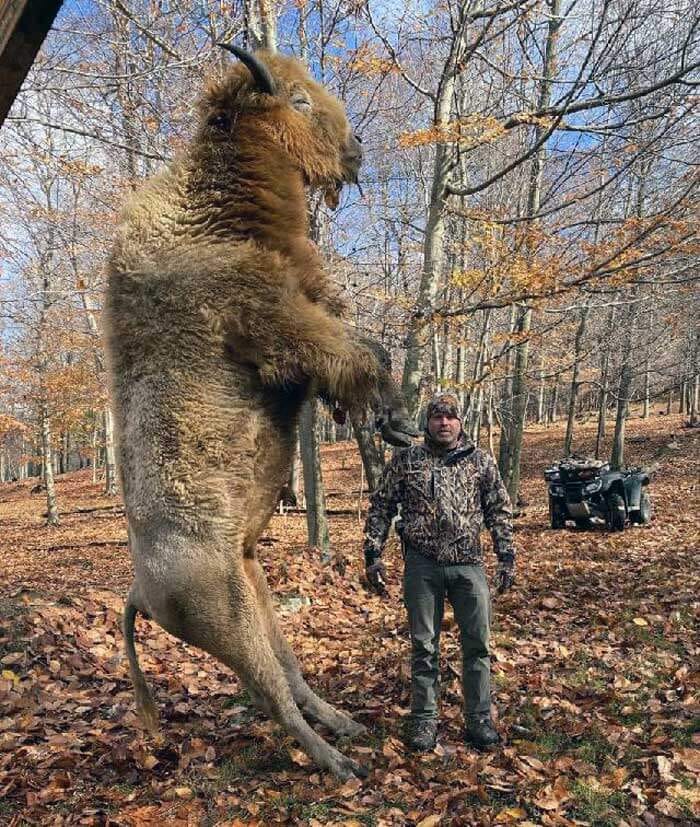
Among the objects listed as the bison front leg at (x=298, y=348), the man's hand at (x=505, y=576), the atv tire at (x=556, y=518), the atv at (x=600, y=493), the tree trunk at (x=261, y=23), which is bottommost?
the atv tire at (x=556, y=518)

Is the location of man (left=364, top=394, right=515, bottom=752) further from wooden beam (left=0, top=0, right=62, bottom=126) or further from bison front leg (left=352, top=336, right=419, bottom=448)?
wooden beam (left=0, top=0, right=62, bottom=126)

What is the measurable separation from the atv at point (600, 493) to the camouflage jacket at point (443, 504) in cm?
805

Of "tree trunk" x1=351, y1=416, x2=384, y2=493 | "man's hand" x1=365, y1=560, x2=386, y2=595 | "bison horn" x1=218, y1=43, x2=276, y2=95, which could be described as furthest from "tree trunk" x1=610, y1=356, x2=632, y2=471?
"bison horn" x1=218, y1=43, x2=276, y2=95

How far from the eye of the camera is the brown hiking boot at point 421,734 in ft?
12.8

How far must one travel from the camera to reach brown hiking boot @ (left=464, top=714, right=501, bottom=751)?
3.89 m

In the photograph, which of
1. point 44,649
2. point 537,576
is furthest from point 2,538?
point 537,576

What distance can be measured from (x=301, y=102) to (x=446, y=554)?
9.16 feet

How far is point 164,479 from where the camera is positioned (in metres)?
2.64

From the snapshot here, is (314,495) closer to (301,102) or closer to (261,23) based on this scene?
(261,23)

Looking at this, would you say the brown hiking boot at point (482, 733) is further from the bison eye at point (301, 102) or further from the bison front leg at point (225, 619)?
the bison eye at point (301, 102)

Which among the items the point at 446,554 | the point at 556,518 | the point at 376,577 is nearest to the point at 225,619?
the point at 376,577

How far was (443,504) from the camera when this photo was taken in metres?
3.99

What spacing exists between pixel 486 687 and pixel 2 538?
1813cm

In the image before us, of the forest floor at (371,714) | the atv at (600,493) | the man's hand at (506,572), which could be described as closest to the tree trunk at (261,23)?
the man's hand at (506,572)
